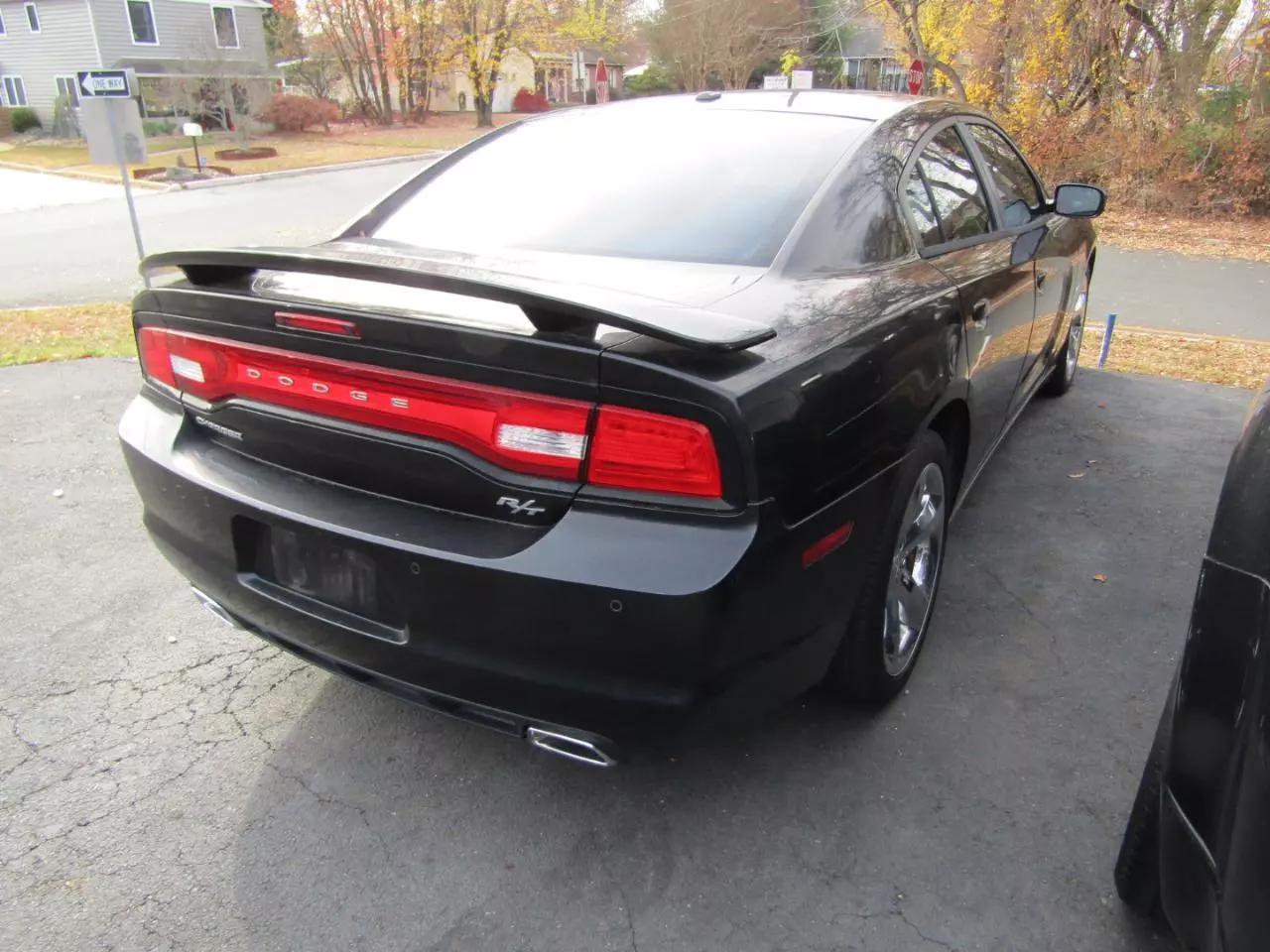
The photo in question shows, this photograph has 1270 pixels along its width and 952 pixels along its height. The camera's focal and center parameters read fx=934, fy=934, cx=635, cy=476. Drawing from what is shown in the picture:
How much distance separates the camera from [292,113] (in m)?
33.3

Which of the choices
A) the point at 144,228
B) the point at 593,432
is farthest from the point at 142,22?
the point at 593,432

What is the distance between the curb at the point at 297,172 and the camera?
2023 cm

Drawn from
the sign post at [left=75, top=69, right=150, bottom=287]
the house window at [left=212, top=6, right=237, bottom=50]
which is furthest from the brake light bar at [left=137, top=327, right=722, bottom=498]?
the house window at [left=212, top=6, right=237, bottom=50]

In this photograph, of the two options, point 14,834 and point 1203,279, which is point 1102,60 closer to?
point 1203,279

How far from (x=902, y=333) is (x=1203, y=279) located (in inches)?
374

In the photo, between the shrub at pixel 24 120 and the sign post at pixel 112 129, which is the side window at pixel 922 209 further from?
the shrub at pixel 24 120

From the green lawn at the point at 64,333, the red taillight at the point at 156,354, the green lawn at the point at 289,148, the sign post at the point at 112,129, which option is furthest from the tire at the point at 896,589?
the green lawn at the point at 289,148

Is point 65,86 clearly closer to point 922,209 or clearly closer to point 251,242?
point 251,242

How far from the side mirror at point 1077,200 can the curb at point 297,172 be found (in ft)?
49.3

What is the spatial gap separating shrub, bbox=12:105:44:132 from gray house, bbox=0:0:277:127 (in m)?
0.59

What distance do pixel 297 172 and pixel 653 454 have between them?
23416 millimetres

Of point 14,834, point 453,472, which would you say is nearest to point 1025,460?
point 453,472

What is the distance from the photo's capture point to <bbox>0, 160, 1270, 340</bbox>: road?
8656 millimetres

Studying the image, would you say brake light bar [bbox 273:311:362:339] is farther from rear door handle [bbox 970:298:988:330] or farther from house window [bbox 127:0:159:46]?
house window [bbox 127:0:159:46]
